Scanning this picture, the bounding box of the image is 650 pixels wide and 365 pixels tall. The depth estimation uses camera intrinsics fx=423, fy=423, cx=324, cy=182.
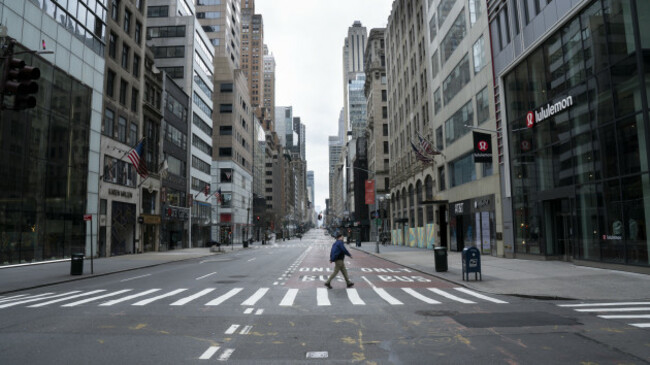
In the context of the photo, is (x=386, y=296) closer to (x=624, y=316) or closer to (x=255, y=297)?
(x=255, y=297)

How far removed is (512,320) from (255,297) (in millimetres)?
7279

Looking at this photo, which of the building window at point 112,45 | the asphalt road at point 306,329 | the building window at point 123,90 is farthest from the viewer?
the building window at point 123,90

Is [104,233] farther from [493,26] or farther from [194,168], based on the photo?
[493,26]

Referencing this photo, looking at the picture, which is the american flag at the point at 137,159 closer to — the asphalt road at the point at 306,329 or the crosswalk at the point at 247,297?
the crosswalk at the point at 247,297

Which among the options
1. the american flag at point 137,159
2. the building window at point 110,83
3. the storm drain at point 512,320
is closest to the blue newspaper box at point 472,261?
the storm drain at point 512,320

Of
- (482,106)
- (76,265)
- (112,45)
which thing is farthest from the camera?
(112,45)

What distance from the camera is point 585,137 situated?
20.8 metres

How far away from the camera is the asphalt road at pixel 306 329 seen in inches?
259

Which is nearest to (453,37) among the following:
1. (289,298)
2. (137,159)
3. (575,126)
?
(575,126)

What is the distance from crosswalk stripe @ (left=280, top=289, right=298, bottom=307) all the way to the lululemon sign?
17127 millimetres

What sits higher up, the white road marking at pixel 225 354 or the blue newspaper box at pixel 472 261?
the blue newspaper box at pixel 472 261

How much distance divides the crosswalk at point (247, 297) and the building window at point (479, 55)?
23080 millimetres

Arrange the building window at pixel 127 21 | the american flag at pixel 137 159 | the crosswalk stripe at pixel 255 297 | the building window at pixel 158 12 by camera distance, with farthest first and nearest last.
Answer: the building window at pixel 158 12, the building window at pixel 127 21, the american flag at pixel 137 159, the crosswalk stripe at pixel 255 297

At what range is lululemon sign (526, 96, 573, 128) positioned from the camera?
21.8 meters
